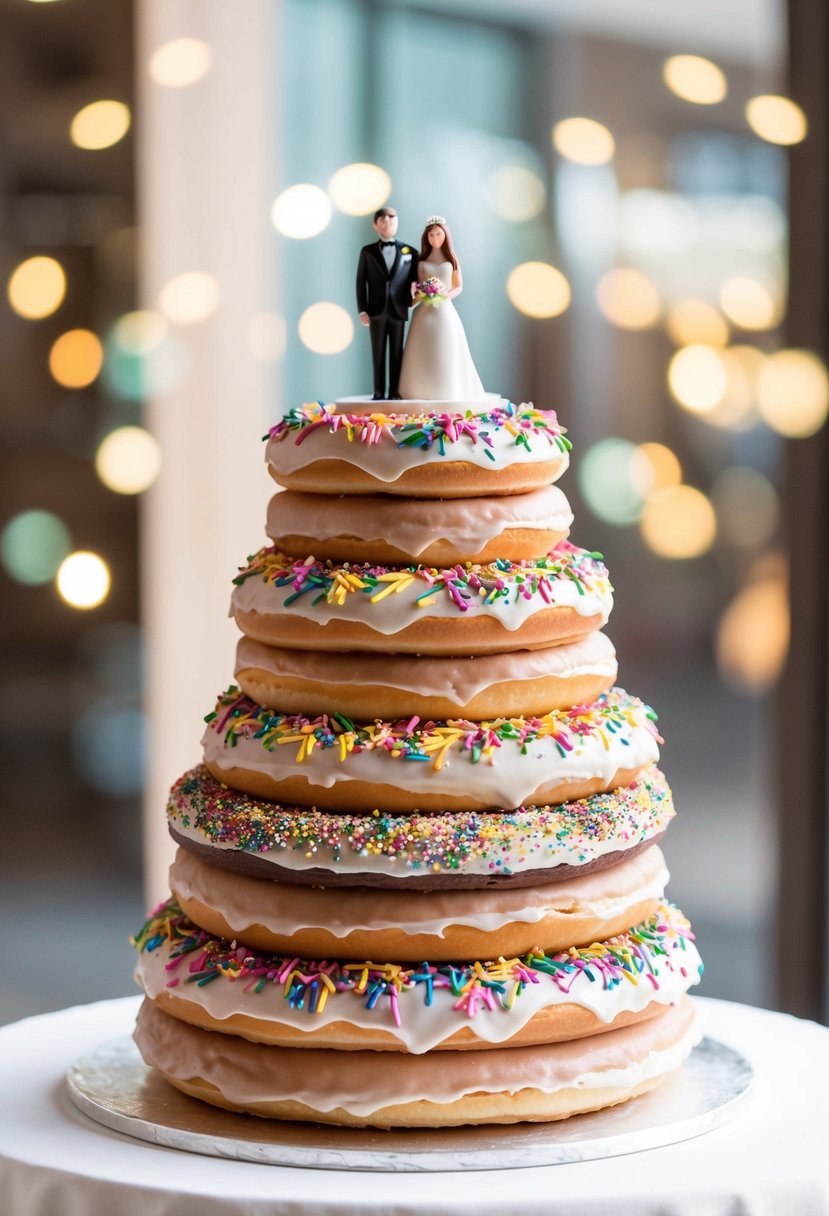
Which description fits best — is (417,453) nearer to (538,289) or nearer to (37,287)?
(37,287)

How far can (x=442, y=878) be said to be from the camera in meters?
1.57

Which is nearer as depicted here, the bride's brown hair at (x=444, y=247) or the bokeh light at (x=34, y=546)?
the bride's brown hair at (x=444, y=247)

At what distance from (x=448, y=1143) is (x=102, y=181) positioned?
3161mm

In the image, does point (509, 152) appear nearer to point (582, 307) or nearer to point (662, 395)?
point (582, 307)

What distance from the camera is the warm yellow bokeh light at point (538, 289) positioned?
4582mm

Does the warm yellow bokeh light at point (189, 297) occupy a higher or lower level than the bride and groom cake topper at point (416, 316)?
higher

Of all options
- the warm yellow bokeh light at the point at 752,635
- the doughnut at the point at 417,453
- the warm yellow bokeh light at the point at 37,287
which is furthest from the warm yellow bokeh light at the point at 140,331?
the doughnut at the point at 417,453

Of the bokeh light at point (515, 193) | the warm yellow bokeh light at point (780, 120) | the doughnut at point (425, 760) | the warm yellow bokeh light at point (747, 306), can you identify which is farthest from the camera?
the warm yellow bokeh light at point (747, 306)

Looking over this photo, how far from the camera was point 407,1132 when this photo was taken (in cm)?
159

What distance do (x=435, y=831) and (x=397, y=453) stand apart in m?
0.37

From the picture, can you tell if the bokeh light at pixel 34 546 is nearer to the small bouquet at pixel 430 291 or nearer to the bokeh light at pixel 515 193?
the bokeh light at pixel 515 193

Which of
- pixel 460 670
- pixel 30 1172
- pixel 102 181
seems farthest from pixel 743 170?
pixel 30 1172

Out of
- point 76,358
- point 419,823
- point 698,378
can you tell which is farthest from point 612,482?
point 419,823

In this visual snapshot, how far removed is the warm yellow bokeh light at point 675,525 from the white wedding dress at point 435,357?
3.00 meters
